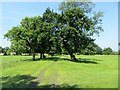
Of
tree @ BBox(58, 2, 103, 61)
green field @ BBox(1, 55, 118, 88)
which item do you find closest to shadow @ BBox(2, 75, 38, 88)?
green field @ BBox(1, 55, 118, 88)

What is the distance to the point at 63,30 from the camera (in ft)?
158

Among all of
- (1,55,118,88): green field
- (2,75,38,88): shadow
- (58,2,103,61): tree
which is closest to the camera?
(2,75,38,88): shadow

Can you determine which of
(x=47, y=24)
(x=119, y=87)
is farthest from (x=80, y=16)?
(x=119, y=87)

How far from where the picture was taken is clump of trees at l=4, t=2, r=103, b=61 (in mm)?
47781

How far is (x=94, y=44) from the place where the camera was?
51438 millimetres

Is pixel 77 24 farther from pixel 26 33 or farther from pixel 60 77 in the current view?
pixel 60 77

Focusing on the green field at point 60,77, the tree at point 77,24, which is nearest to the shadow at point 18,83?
the green field at point 60,77

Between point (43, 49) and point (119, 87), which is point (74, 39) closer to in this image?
point (43, 49)

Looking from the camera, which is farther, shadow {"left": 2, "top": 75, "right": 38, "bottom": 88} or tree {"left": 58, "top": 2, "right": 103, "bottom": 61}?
tree {"left": 58, "top": 2, "right": 103, "bottom": 61}

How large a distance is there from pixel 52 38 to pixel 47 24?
19.6 feet

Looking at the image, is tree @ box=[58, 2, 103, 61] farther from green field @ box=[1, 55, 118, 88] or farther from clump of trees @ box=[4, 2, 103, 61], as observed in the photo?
green field @ box=[1, 55, 118, 88]

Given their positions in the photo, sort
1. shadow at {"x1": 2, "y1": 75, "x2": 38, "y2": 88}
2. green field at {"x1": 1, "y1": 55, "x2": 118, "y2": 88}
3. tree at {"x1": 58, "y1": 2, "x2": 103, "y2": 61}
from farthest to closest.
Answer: tree at {"x1": 58, "y1": 2, "x2": 103, "y2": 61} < green field at {"x1": 1, "y1": 55, "x2": 118, "y2": 88} < shadow at {"x1": 2, "y1": 75, "x2": 38, "y2": 88}

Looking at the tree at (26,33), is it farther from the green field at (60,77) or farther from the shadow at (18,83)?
the shadow at (18,83)

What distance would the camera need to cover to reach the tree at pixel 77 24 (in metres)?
47.4
